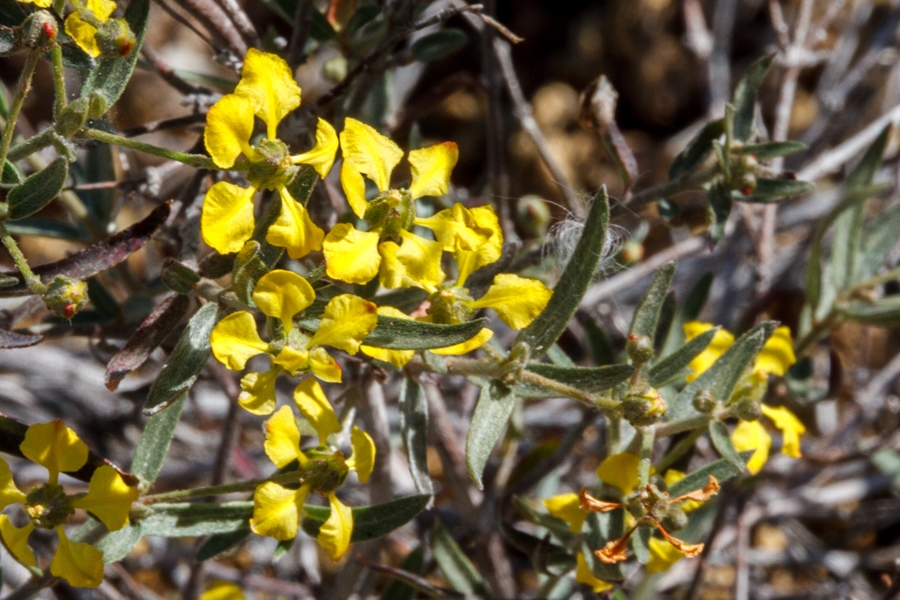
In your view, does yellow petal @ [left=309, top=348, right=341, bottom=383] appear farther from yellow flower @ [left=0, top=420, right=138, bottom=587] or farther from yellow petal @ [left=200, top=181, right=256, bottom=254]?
yellow flower @ [left=0, top=420, right=138, bottom=587]

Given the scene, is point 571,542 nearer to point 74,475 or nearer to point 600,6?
point 74,475

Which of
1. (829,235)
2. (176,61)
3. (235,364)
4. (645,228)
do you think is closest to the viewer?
(235,364)

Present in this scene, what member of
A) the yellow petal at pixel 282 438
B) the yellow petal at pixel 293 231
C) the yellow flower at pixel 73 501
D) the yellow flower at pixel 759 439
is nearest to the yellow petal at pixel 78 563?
the yellow flower at pixel 73 501

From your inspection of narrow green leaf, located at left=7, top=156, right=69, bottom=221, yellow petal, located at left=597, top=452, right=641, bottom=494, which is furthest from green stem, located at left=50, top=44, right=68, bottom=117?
yellow petal, located at left=597, top=452, right=641, bottom=494

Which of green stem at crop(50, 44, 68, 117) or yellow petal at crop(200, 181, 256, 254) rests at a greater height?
green stem at crop(50, 44, 68, 117)

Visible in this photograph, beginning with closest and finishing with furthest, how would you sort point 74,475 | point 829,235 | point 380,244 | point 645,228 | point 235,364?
point 235,364 < point 380,244 < point 74,475 < point 645,228 < point 829,235

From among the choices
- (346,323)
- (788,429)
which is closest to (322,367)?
(346,323)

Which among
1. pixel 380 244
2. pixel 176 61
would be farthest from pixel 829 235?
pixel 176 61
